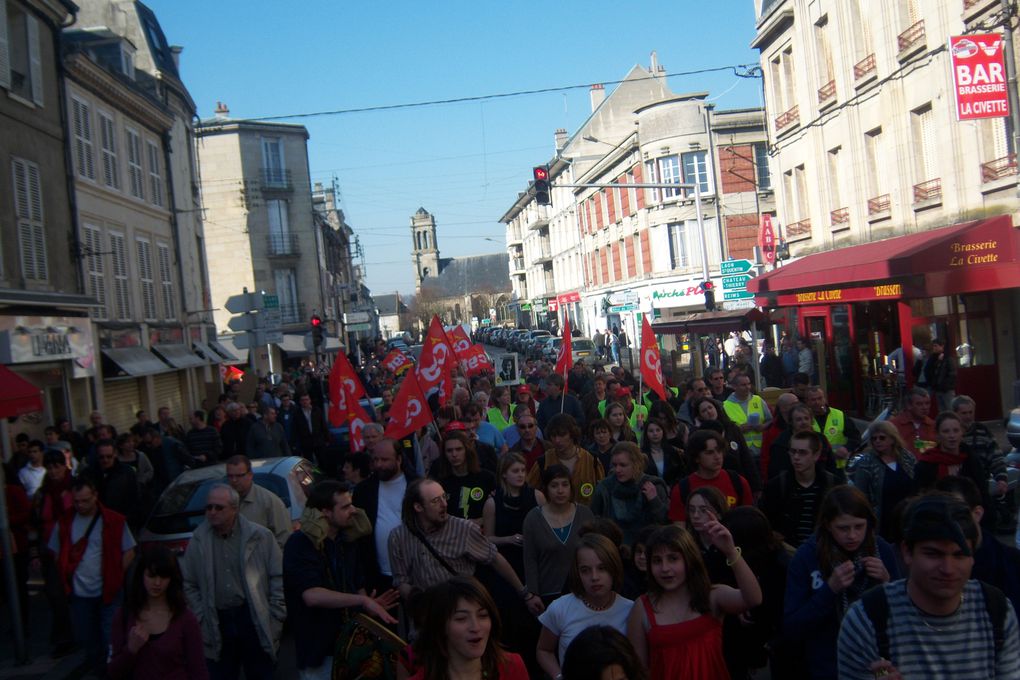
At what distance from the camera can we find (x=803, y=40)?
74.6 ft

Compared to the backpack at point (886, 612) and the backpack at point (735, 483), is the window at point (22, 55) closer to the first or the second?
the backpack at point (735, 483)

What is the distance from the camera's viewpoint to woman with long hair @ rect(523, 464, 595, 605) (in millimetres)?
5742

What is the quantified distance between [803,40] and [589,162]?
125 feet

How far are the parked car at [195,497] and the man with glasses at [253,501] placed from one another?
126 centimetres

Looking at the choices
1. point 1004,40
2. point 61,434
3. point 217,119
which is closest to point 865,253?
point 1004,40

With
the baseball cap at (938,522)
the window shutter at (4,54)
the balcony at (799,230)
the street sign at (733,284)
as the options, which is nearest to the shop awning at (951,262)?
the street sign at (733,284)

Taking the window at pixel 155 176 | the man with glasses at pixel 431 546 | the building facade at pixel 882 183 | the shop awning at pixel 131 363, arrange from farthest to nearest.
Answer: the window at pixel 155 176 → the shop awning at pixel 131 363 → the building facade at pixel 882 183 → the man with glasses at pixel 431 546

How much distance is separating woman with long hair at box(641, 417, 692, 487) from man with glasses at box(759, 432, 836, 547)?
213 centimetres

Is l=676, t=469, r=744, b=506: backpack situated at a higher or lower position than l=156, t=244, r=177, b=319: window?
lower

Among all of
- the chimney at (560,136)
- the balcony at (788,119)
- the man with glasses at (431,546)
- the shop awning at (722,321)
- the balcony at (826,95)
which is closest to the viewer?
the man with glasses at (431,546)

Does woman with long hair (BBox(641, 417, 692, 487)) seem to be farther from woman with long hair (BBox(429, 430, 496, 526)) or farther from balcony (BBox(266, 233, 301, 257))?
balcony (BBox(266, 233, 301, 257))

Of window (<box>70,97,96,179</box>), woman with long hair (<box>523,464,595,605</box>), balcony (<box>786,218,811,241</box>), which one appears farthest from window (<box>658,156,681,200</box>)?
woman with long hair (<box>523,464,595,605</box>)

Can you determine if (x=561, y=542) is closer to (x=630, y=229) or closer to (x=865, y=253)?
(x=865, y=253)

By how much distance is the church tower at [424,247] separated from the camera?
15062 cm
